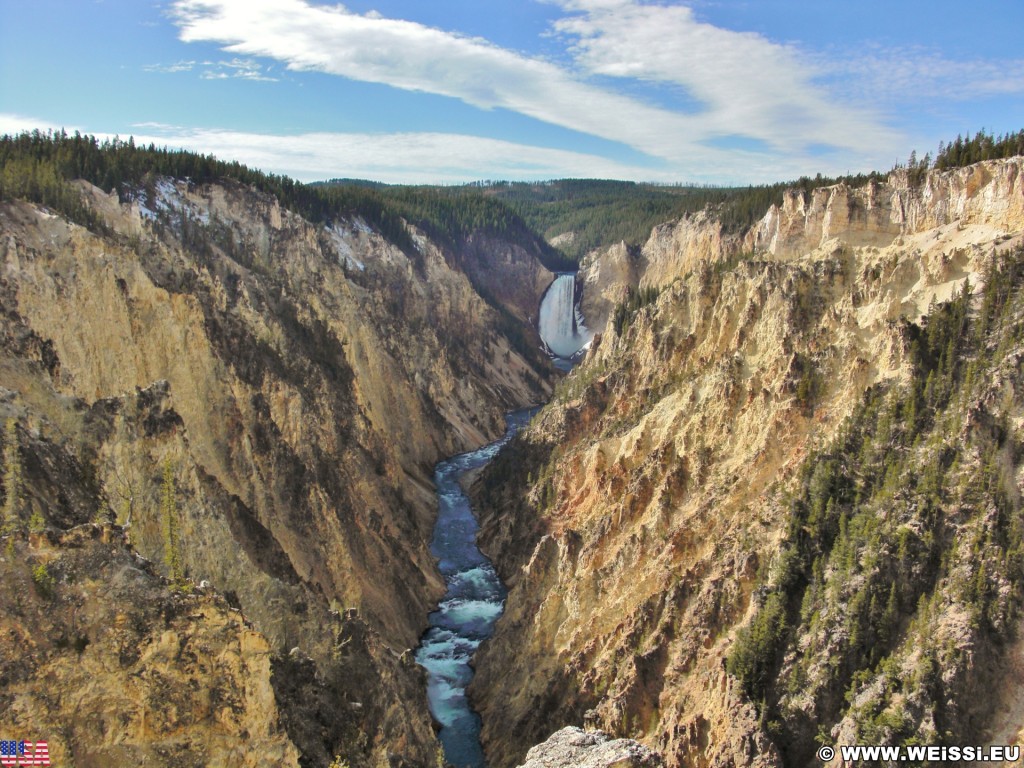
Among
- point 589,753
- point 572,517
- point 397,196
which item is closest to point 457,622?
point 572,517

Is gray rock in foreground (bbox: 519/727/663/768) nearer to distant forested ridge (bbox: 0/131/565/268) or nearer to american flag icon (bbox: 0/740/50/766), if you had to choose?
american flag icon (bbox: 0/740/50/766)

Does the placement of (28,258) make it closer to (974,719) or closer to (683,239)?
(974,719)

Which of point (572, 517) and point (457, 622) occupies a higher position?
point (572, 517)

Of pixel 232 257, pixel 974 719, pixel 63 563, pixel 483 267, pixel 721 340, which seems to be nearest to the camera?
pixel 63 563

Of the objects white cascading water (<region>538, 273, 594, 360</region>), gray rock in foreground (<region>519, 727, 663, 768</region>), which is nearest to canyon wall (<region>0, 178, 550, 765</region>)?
gray rock in foreground (<region>519, 727, 663, 768</region>)

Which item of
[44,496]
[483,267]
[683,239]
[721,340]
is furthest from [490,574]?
[483,267]

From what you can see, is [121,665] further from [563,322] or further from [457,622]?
[563,322]
